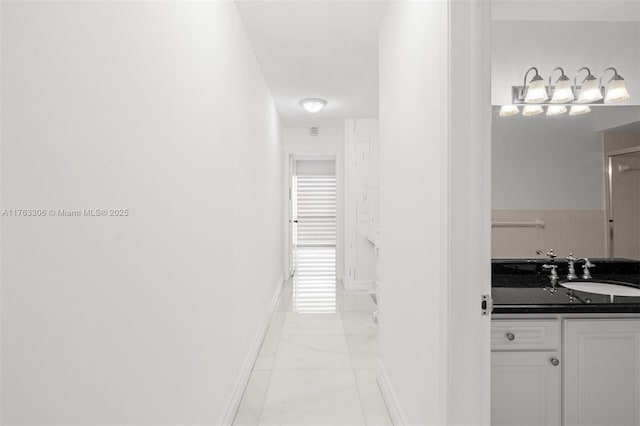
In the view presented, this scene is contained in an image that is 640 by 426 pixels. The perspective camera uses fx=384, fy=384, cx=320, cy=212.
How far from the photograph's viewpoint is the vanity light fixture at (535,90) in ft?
7.03

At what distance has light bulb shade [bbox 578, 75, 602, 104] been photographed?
2135 mm

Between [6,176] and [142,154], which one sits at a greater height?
[142,154]

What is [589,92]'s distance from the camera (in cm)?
215

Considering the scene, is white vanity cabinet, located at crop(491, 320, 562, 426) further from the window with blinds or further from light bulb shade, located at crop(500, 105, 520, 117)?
the window with blinds

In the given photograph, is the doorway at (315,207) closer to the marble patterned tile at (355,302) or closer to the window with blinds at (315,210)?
the window with blinds at (315,210)

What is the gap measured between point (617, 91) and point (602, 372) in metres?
1.51

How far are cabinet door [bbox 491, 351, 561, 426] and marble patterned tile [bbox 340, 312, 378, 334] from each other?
6.81ft

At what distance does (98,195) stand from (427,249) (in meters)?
1.20

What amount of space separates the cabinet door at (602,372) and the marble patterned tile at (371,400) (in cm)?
95

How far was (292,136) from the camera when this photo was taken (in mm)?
6309

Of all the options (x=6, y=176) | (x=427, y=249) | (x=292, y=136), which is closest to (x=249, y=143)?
(x=427, y=249)

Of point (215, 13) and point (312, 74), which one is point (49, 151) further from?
point (312, 74)

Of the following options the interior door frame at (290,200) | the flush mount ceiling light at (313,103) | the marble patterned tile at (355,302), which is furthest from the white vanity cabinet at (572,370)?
the interior door frame at (290,200)

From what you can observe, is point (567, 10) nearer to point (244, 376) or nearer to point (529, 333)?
point (529, 333)
